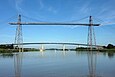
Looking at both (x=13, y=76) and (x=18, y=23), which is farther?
(x=18, y=23)

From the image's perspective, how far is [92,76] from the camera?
12.3m

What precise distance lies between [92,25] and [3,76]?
42898mm

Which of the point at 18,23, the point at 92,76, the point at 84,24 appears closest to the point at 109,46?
the point at 84,24

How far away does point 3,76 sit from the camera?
485 inches

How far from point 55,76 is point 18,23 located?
139ft

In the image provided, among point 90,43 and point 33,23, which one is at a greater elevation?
point 33,23

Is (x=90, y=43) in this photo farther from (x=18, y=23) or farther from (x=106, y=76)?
(x=106, y=76)

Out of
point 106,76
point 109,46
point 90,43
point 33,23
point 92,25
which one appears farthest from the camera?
point 109,46

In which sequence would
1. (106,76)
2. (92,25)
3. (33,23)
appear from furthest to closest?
(33,23)
(92,25)
(106,76)

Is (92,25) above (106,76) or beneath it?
above

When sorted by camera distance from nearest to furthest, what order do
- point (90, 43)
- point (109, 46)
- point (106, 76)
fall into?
point (106, 76) → point (90, 43) → point (109, 46)

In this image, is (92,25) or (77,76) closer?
(77,76)

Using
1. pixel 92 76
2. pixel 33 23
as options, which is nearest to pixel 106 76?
pixel 92 76

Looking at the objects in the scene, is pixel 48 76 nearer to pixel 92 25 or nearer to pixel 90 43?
pixel 90 43
